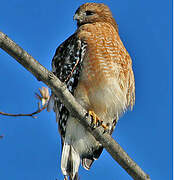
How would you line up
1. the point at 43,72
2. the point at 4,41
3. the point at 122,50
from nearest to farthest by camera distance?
the point at 4,41 < the point at 43,72 < the point at 122,50

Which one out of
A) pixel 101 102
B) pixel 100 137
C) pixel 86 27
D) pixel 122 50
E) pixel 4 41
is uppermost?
pixel 86 27

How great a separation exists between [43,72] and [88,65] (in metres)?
1.55

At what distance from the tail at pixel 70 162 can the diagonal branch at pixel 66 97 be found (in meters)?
0.93

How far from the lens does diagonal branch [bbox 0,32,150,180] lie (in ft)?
10.8

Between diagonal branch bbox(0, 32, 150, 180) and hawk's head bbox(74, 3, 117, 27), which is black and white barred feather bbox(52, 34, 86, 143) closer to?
hawk's head bbox(74, 3, 117, 27)

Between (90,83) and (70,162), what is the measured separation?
113cm

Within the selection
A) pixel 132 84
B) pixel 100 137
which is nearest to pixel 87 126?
pixel 100 137

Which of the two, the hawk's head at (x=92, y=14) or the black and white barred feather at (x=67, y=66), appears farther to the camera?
the hawk's head at (x=92, y=14)

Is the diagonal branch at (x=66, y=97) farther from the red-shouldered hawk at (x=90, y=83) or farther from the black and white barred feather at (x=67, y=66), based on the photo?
the black and white barred feather at (x=67, y=66)

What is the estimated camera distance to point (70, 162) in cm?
495

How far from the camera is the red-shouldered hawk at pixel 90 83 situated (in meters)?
4.93

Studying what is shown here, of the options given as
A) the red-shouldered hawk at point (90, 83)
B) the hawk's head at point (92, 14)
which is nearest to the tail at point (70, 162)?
the red-shouldered hawk at point (90, 83)

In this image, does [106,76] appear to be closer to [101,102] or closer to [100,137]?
[101,102]

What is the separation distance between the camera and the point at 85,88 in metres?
4.94
